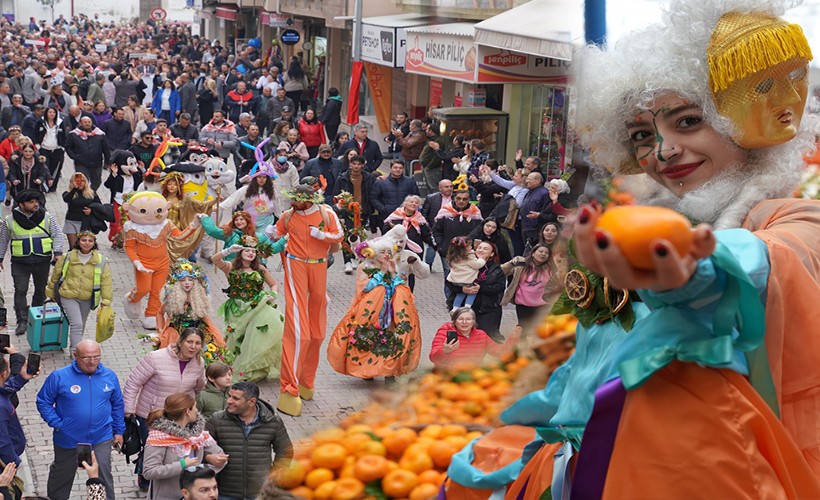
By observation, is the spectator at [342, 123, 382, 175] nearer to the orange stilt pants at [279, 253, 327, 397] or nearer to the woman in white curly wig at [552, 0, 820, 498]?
A: the orange stilt pants at [279, 253, 327, 397]

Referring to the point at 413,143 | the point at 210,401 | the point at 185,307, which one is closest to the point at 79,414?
the point at 210,401

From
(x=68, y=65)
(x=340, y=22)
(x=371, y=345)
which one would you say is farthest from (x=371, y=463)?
(x=68, y=65)

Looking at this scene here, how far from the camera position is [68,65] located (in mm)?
37781

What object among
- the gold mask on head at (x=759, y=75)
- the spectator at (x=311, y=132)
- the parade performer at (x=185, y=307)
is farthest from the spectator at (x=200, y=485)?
the spectator at (x=311, y=132)

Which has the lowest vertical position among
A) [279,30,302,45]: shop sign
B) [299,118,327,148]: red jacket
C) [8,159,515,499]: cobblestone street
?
[8,159,515,499]: cobblestone street

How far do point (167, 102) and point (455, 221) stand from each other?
13.4m

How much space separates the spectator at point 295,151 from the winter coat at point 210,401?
9624 millimetres

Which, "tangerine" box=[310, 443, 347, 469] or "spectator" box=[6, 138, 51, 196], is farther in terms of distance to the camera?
"spectator" box=[6, 138, 51, 196]

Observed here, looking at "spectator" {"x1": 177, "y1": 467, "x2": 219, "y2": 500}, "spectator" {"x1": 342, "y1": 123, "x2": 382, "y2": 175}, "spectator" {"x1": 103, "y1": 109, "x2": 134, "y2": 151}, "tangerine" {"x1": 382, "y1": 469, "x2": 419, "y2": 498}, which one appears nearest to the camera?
"tangerine" {"x1": 382, "y1": 469, "x2": 419, "y2": 498}

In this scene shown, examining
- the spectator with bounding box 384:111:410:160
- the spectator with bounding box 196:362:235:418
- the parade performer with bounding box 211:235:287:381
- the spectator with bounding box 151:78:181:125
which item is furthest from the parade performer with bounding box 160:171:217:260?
the spectator with bounding box 151:78:181:125

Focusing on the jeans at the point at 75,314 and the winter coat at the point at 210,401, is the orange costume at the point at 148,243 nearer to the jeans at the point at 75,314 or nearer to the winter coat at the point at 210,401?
the jeans at the point at 75,314

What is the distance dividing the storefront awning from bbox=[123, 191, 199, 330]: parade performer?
129ft

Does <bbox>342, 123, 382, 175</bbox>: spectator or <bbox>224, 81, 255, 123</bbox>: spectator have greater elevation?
<bbox>224, 81, 255, 123</bbox>: spectator

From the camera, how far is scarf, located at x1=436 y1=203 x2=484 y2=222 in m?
13.6
